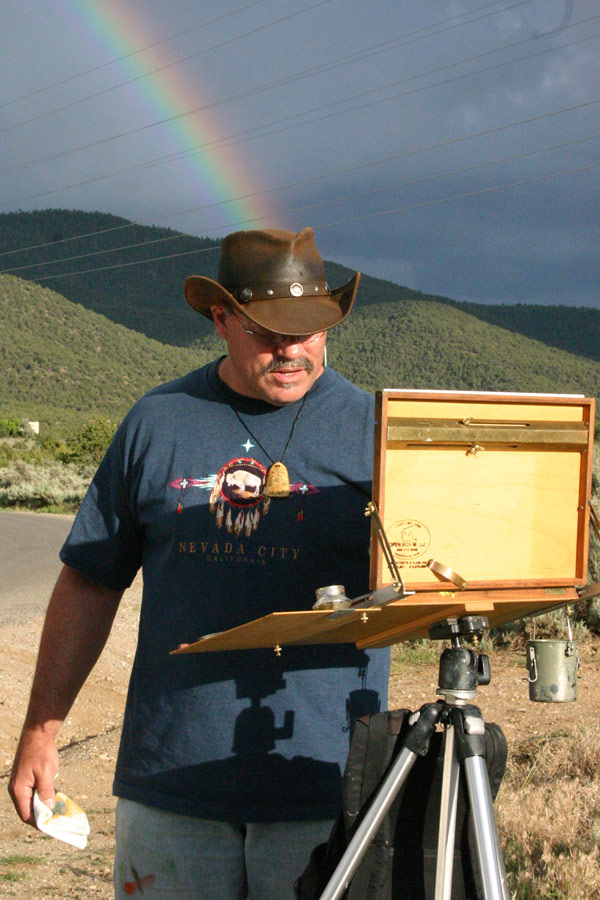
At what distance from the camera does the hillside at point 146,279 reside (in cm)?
8381

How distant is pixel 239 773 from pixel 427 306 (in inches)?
3084

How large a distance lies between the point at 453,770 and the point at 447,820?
90 mm

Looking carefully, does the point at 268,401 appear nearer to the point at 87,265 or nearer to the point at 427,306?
the point at 427,306

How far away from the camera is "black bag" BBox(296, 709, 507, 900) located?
192cm

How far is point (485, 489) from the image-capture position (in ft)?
6.29

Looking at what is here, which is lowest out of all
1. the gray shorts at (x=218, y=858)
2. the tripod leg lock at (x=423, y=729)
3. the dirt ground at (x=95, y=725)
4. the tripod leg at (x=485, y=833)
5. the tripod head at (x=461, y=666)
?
the dirt ground at (x=95, y=725)

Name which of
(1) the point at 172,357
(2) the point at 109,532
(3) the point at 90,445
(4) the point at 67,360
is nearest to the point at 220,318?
(2) the point at 109,532

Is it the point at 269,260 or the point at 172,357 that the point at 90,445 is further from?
the point at 172,357

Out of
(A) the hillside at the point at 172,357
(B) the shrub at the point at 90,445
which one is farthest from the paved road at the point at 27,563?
(A) the hillside at the point at 172,357

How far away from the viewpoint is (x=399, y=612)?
1.81 m

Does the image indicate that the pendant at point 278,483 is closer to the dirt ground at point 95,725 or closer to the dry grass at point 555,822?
the dry grass at point 555,822

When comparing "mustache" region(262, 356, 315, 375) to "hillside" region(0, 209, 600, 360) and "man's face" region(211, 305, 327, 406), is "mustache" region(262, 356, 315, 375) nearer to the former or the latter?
"man's face" region(211, 305, 327, 406)

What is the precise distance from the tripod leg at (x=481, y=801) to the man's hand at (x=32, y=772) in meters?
1.19

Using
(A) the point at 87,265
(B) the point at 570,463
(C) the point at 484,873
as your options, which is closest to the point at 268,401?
(B) the point at 570,463
